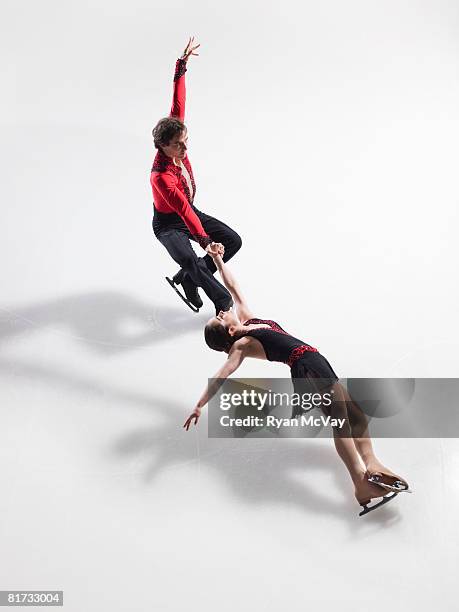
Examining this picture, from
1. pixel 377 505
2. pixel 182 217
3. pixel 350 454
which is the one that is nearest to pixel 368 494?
pixel 377 505

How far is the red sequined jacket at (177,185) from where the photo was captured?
14.6 feet

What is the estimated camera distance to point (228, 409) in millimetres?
4266

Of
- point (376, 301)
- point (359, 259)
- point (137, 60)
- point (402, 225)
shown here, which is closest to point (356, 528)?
point (376, 301)

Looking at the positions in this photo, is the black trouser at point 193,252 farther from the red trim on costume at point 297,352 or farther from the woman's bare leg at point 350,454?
the woman's bare leg at point 350,454

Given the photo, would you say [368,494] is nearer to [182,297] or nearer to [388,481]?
[388,481]

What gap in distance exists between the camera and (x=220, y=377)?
3.85 meters

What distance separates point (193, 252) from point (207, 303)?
2.09ft

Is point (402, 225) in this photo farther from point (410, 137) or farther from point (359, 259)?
point (410, 137)

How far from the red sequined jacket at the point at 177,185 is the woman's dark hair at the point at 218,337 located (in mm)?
492

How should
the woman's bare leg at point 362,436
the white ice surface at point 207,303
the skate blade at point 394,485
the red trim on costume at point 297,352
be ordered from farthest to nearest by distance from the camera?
the red trim on costume at point 297,352 → the woman's bare leg at point 362,436 → the skate blade at point 394,485 → the white ice surface at point 207,303

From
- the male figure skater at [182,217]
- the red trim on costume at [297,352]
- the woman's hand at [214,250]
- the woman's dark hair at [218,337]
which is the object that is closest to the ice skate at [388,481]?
the red trim on costume at [297,352]

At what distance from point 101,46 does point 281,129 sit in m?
2.10

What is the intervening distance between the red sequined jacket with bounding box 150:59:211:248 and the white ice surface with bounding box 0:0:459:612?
2.57 feet

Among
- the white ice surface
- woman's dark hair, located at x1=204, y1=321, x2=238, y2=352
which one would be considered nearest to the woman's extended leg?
the white ice surface
